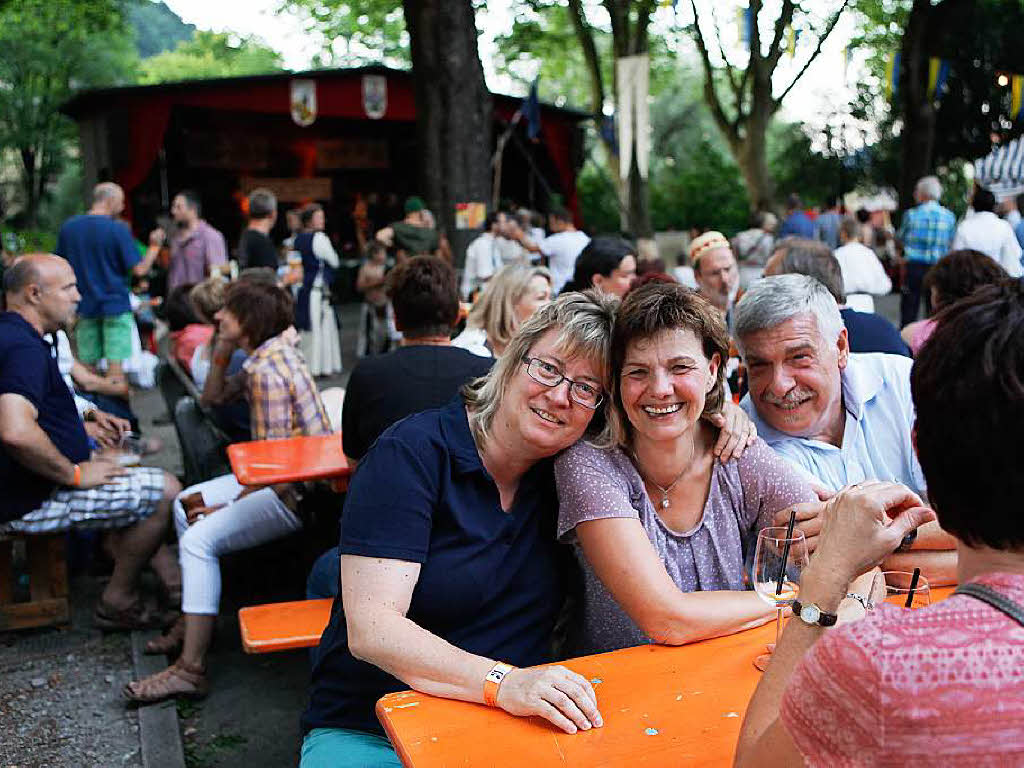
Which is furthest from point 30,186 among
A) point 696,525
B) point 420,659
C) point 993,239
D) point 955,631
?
point 955,631

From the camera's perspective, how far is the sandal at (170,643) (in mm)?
3908

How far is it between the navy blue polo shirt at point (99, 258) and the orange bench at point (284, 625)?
5.41m

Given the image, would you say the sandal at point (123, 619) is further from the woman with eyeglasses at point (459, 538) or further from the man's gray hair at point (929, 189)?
the man's gray hair at point (929, 189)

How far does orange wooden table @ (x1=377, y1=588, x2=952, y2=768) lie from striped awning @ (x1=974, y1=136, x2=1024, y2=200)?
10.4 metres

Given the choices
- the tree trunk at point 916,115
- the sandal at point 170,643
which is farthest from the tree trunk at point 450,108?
the tree trunk at point 916,115

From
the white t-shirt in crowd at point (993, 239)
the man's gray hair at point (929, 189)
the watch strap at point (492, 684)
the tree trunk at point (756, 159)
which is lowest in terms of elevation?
the watch strap at point (492, 684)

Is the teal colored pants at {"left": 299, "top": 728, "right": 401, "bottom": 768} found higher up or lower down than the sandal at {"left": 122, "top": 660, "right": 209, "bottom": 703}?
higher up

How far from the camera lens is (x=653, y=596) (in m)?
2.03

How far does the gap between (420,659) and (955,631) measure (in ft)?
3.58

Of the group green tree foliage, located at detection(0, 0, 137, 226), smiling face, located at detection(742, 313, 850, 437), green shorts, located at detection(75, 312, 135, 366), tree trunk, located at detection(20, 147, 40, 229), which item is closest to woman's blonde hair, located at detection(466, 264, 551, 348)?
smiling face, located at detection(742, 313, 850, 437)

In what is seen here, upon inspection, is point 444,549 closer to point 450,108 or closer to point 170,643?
point 170,643

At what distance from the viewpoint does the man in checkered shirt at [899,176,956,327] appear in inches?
381

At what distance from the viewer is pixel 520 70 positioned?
34750 millimetres

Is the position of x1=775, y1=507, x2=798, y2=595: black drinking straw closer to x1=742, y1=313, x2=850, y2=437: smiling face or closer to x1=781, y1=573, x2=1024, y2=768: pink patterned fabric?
x1=781, y1=573, x2=1024, y2=768: pink patterned fabric
